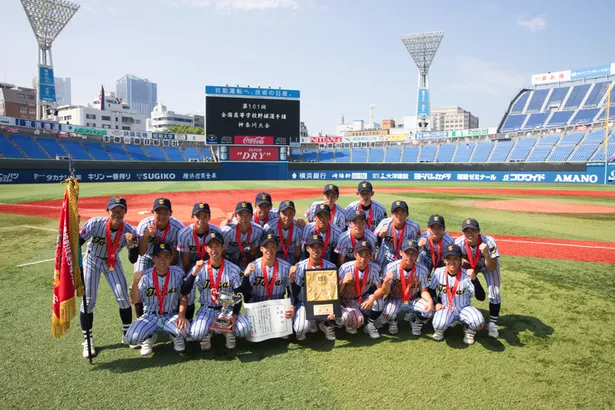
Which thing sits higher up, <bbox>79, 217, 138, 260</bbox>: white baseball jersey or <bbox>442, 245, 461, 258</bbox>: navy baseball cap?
<bbox>79, 217, 138, 260</bbox>: white baseball jersey

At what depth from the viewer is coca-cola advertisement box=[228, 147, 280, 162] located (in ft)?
121

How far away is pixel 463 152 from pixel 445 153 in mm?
2442

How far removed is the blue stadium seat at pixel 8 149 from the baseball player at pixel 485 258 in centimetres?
4495

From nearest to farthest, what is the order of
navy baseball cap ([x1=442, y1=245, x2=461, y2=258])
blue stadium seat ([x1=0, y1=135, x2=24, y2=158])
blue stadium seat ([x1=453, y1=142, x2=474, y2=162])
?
navy baseball cap ([x1=442, y1=245, x2=461, y2=258]) < blue stadium seat ([x1=0, y1=135, x2=24, y2=158]) < blue stadium seat ([x1=453, y1=142, x2=474, y2=162])

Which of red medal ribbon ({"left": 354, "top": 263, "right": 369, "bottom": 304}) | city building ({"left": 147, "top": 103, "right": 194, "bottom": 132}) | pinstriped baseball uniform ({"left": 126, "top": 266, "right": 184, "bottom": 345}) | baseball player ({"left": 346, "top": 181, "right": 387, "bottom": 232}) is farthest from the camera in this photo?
city building ({"left": 147, "top": 103, "right": 194, "bottom": 132})

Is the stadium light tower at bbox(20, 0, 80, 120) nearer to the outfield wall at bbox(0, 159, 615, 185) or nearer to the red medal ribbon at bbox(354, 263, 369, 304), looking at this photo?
the outfield wall at bbox(0, 159, 615, 185)

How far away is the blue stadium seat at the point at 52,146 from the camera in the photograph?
4216 cm

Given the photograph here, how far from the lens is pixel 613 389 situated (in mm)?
3881

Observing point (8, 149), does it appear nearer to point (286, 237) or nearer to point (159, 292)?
point (159, 292)

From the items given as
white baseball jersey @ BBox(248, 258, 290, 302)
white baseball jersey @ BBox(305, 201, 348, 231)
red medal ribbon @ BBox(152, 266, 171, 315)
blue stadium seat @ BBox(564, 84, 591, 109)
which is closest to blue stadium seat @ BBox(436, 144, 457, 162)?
blue stadium seat @ BBox(564, 84, 591, 109)

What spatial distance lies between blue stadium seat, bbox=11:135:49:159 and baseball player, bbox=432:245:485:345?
46006 millimetres

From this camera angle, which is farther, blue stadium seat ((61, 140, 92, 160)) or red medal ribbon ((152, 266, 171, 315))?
blue stadium seat ((61, 140, 92, 160))

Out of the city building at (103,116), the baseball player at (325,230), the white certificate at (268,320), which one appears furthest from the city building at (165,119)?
the white certificate at (268,320)

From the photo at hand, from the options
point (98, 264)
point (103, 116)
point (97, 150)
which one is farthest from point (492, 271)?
point (103, 116)
